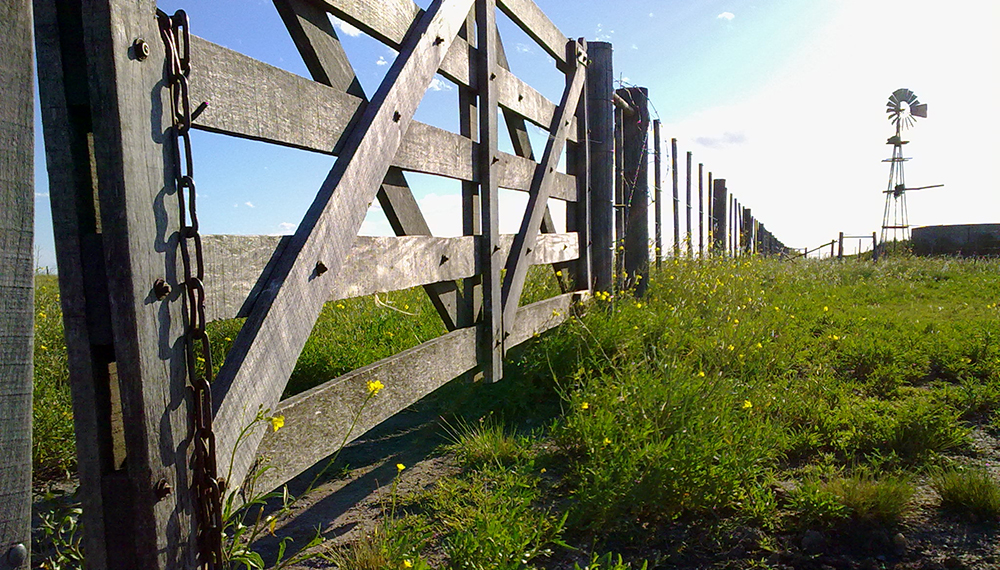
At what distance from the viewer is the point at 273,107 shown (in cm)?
198

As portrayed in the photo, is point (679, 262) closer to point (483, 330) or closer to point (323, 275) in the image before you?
point (483, 330)

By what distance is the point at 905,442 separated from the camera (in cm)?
347

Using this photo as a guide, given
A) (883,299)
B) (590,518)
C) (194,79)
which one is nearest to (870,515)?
(590,518)

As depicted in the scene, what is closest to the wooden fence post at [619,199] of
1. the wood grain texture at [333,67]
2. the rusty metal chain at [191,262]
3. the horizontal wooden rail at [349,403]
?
the horizontal wooden rail at [349,403]

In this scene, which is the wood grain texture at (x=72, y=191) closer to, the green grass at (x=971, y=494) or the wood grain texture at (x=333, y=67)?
the wood grain texture at (x=333, y=67)

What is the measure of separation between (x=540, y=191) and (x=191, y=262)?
119 inches

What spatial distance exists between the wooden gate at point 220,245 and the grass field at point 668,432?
501 millimetres

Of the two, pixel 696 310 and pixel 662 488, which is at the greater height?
pixel 696 310

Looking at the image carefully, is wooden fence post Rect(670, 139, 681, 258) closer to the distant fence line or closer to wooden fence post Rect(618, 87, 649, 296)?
wooden fence post Rect(618, 87, 649, 296)

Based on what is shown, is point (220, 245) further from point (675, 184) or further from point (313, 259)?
point (675, 184)

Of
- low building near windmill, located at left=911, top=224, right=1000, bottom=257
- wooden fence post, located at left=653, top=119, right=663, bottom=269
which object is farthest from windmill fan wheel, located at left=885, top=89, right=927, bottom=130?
wooden fence post, located at left=653, top=119, right=663, bottom=269

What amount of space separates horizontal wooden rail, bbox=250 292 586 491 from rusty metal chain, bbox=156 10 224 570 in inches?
11.9

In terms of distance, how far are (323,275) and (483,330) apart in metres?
1.64

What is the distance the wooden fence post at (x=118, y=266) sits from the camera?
4.70 ft
